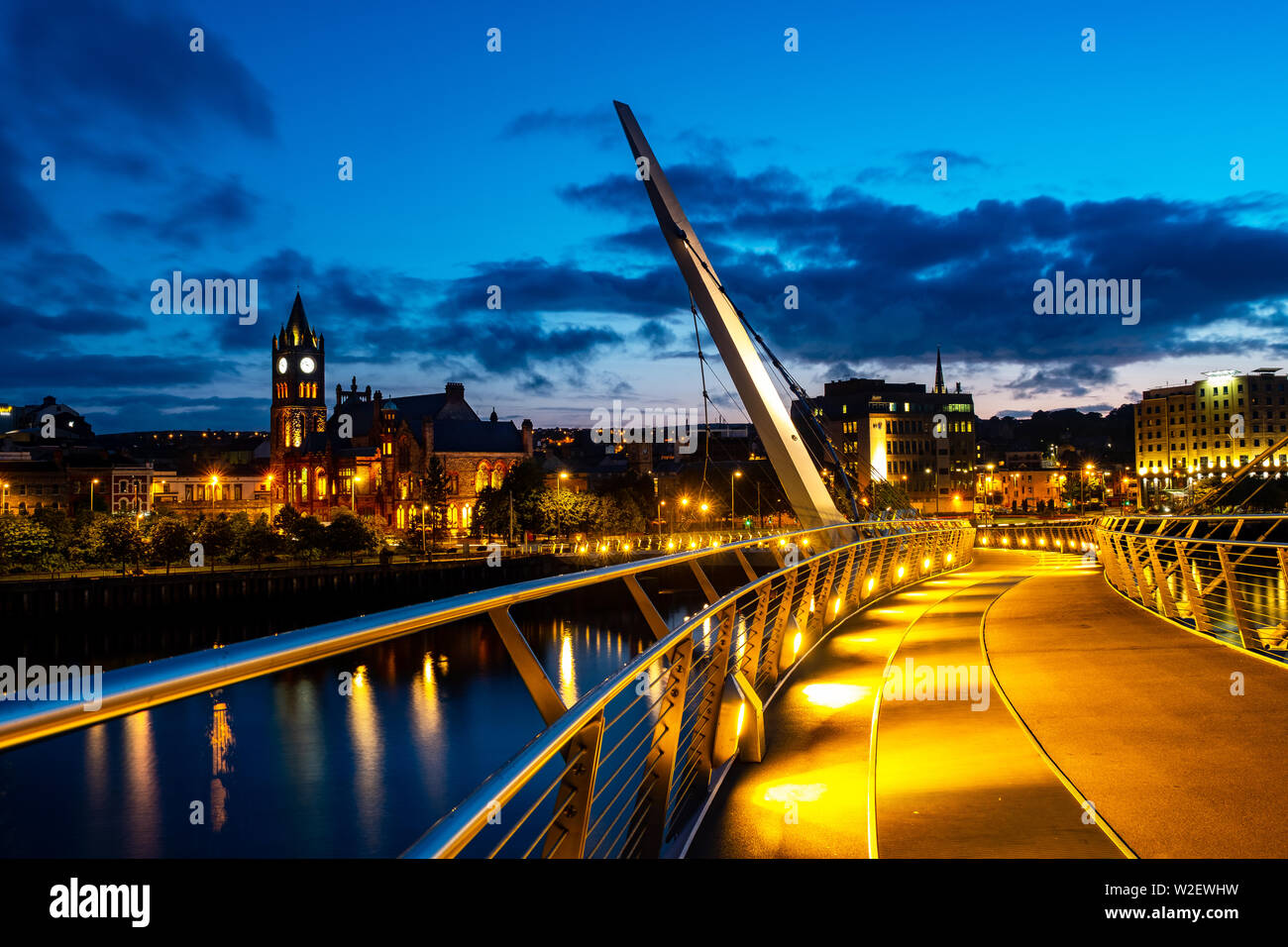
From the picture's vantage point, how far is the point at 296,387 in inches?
4870

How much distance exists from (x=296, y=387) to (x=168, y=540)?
57.3 m

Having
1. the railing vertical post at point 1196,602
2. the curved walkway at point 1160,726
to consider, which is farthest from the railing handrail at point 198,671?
the railing vertical post at point 1196,602

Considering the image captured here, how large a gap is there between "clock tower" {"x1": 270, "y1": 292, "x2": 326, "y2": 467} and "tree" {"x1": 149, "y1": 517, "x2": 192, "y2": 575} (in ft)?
171

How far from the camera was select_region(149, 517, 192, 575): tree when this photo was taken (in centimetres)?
6906

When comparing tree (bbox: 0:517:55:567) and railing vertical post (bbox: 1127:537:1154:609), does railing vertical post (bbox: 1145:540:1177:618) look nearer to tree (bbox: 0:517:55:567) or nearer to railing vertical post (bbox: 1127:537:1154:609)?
railing vertical post (bbox: 1127:537:1154:609)

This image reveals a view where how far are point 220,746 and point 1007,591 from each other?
26444 mm

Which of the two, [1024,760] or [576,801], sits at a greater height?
[576,801]

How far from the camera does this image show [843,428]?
127000mm

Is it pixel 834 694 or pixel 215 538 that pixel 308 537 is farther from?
pixel 834 694

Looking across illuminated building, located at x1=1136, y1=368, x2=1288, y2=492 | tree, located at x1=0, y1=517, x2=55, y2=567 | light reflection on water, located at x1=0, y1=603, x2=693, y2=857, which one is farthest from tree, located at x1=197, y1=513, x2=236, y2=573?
illuminated building, located at x1=1136, y1=368, x2=1288, y2=492

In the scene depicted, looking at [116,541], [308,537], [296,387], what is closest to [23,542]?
[116,541]

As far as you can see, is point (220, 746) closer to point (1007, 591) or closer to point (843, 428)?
point (1007, 591)

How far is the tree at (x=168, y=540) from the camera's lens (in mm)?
69062

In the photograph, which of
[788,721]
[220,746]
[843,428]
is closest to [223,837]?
[220,746]
